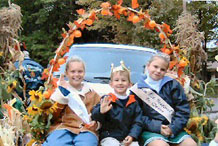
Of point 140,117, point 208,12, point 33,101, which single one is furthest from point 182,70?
point 208,12

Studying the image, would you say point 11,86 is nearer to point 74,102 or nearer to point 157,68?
point 74,102

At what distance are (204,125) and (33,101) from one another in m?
1.89

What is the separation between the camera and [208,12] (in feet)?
48.5

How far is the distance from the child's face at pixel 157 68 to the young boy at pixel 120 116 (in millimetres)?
280

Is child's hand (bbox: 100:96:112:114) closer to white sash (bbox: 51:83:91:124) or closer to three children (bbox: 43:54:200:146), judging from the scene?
three children (bbox: 43:54:200:146)

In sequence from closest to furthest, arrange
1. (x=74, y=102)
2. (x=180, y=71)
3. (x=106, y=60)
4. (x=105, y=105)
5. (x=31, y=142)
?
1. (x=105, y=105)
2. (x=74, y=102)
3. (x=31, y=142)
4. (x=180, y=71)
5. (x=106, y=60)

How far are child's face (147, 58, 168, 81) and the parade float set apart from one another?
464 mm

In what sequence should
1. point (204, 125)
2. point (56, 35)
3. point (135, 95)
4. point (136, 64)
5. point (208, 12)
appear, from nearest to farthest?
1. point (135, 95)
2. point (204, 125)
3. point (136, 64)
4. point (208, 12)
5. point (56, 35)

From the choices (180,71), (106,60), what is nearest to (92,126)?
(180,71)

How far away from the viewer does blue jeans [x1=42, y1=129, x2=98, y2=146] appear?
3174 millimetres

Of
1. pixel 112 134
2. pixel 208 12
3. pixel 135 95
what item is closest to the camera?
pixel 112 134

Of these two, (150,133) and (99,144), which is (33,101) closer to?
(99,144)

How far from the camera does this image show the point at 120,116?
10.9 ft

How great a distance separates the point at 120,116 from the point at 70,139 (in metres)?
0.53
